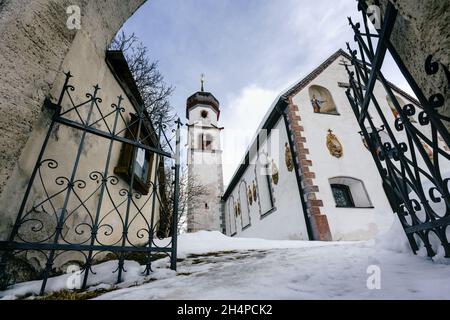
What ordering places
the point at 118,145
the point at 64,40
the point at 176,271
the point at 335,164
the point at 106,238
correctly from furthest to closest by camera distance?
the point at 335,164 → the point at 118,145 → the point at 106,238 → the point at 176,271 → the point at 64,40

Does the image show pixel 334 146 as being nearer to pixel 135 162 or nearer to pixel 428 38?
pixel 135 162

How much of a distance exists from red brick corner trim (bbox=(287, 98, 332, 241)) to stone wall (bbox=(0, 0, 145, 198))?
642cm

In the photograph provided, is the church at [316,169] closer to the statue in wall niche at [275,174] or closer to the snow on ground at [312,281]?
the statue in wall niche at [275,174]

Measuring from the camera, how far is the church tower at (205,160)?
59.2 feet

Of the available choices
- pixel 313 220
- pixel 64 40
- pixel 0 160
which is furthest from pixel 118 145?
pixel 313 220

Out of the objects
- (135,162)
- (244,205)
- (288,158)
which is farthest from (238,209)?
(135,162)

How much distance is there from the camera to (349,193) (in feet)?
24.7

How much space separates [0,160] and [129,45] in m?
8.35

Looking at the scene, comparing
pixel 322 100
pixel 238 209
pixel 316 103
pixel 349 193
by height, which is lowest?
pixel 349 193

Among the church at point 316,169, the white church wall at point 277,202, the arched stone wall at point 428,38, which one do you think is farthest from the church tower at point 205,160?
the arched stone wall at point 428,38

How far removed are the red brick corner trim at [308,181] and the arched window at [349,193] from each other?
957 mm

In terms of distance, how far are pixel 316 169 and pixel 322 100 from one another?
3.61 m

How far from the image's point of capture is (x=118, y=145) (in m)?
3.82
